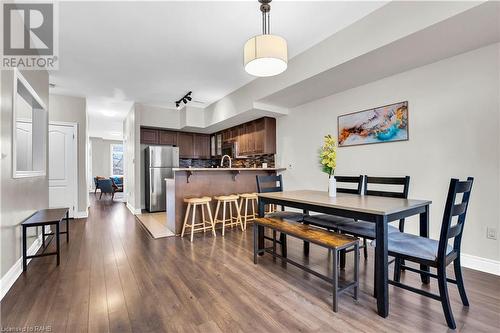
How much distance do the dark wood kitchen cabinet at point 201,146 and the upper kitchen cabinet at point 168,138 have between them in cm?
64

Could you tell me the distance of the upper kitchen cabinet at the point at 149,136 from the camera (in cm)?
646

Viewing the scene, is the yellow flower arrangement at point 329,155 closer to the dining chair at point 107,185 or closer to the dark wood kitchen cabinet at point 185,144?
the dark wood kitchen cabinet at point 185,144

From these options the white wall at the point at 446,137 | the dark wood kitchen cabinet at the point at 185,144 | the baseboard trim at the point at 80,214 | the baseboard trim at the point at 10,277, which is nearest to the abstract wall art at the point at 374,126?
the white wall at the point at 446,137

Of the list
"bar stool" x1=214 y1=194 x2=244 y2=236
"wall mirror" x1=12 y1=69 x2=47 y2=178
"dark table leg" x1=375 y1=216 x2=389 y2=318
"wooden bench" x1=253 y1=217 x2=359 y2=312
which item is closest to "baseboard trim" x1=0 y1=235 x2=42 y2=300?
"wall mirror" x1=12 y1=69 x2=47 y2=178

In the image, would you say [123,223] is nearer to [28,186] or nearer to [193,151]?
[28,186]

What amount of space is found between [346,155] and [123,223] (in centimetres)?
444

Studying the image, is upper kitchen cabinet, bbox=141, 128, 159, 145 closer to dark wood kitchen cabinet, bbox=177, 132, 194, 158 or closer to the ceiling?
dark wood kitchen cabinet, bbox=177, 132, 194, 158

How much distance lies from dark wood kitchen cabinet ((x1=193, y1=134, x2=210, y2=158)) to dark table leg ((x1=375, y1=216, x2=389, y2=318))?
20.1 ft

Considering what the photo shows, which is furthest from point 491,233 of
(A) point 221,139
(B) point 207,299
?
(A) point 221,139

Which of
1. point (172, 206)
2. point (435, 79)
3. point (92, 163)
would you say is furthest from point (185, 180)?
point (92, 163)

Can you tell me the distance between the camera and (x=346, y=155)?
3824mm

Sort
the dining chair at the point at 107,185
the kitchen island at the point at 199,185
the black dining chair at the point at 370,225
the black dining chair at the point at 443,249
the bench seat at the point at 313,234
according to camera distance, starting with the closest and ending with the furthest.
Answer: the black dining chair at the point at 443,249, the bench seat at the point at 313,234, the black dining chair at the point at 370,225, the kitchen island at the point at 199,185, the dining chair at the point at 107,185

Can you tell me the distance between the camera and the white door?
492 cm

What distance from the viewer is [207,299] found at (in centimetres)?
194
